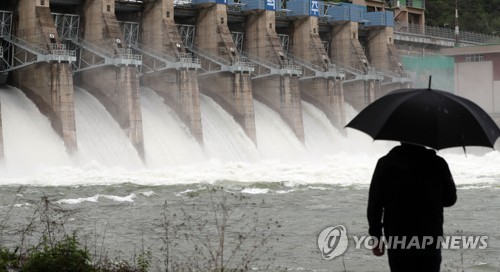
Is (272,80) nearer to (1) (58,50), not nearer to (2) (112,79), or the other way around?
(2) (112,79)

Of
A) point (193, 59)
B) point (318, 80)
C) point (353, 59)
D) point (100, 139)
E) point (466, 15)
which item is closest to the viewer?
point (100, 139)

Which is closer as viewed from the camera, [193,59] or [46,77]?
[46,77]

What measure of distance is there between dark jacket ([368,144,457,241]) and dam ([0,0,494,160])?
28.7 meters

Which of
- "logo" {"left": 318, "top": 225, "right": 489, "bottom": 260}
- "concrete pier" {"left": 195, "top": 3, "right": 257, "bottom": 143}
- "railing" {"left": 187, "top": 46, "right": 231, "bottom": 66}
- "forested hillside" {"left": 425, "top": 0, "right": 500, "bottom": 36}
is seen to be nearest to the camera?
"logo" {"left": 318, "top": 225, "right": 489, "bottom": 260}

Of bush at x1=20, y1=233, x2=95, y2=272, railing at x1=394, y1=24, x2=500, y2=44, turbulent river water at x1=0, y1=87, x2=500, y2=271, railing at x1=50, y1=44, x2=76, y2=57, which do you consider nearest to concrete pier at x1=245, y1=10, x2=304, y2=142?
turbulent river water at x1=0, y1=87, x2=500, y2=271

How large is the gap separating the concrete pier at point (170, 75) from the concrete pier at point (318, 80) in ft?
40.2

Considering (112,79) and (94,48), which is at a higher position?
(94,48)

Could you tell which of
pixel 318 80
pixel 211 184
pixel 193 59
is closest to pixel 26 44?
pixel 211 184

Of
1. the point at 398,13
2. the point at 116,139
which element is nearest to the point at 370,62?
the point at 398,13

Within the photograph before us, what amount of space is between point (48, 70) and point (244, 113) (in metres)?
11.6

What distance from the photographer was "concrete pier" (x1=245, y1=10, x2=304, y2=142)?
157ft

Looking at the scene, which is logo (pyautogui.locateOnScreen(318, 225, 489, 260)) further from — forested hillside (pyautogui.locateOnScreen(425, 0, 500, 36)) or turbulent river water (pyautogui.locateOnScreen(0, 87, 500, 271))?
forested hillside (pyautogui.locateOnScreen(425, 0, 500, 36))

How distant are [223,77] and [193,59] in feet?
6.09

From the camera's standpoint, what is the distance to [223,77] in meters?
45.7
